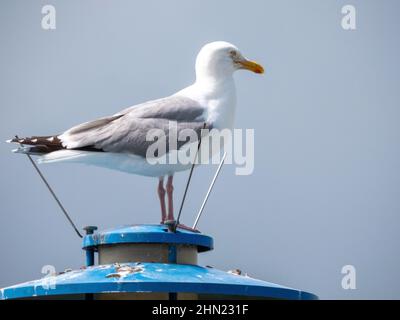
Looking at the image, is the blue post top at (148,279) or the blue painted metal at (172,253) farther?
the blue painted metal at (172,253)

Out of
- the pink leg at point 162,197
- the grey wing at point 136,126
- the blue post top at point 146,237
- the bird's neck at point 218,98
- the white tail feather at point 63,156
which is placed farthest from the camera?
the bird's neck at point 218,98

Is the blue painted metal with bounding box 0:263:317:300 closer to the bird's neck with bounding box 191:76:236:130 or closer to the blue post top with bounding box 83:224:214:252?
the blue post top with bounding box 83:224:214:252

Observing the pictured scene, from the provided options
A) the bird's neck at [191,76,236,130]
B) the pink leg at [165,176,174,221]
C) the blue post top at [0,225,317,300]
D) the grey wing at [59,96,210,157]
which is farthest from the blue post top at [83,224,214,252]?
the bird's neck at [191,76,236,130]

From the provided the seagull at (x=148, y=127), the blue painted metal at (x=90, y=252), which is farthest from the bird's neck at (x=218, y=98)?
the blue painted metal at (x=90, y=252)

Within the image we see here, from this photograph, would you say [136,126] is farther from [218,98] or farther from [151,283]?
[151,283]

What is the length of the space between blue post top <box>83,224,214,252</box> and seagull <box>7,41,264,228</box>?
695 mm

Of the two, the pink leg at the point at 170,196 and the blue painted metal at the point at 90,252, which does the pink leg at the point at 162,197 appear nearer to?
the pink leg at the point at 170,196

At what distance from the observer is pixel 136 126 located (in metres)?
13.9

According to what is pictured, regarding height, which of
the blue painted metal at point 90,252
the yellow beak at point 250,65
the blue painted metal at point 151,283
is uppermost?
the yellow beak at point 250,65

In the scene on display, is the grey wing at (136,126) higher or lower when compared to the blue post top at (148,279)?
higher

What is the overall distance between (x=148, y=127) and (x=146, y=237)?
1978 millimetres

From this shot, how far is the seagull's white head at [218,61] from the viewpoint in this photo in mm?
14664

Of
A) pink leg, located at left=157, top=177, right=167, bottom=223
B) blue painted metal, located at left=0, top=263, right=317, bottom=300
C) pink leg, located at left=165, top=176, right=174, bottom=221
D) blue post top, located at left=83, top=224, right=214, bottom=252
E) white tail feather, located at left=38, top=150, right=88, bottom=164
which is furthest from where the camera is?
pink leg, located at left=157, top=177, right=167, bottom=223

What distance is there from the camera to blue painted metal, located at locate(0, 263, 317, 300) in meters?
11.3
